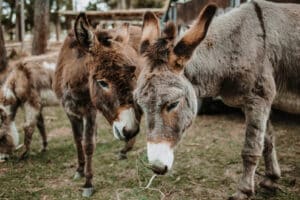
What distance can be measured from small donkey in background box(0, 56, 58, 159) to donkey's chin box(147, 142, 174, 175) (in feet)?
11.0

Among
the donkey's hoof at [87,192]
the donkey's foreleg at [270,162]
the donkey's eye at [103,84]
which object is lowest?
the donkey's hoof at [87,192]

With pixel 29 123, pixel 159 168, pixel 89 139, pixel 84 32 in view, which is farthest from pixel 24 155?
pixel 159 168

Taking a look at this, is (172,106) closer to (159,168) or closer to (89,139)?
(159,168)

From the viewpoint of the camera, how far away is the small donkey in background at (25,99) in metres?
5.27

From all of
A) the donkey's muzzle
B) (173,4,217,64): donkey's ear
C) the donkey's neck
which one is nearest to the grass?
the donkey's muzzle

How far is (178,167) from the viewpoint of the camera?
4.49 meters

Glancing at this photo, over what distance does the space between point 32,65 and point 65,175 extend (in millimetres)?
2124

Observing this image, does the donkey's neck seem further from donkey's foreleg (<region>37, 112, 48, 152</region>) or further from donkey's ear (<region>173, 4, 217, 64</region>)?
donkey's foreleg (<region>37, 112, 48, 152</region>)

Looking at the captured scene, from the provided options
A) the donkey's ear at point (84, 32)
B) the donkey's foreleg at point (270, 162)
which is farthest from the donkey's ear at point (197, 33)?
the donkey's foreleg at point (270, 162)

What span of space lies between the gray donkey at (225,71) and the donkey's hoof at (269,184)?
45cm

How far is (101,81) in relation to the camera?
321 centimetres

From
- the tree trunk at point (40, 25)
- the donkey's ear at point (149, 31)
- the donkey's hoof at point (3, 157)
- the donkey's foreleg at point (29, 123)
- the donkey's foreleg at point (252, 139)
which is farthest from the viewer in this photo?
the tree trunk at point (40, 25)

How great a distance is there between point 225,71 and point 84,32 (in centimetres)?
132

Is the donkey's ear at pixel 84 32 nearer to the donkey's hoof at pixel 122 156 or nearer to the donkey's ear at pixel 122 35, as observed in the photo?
the donkey's ear at pixel 122 35
